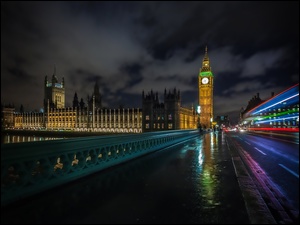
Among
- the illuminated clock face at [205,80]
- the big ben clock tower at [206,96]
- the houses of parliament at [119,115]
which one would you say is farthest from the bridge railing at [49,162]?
the illuminated clock face at [205,80]

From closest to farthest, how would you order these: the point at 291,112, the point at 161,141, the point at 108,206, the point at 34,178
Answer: the point at 291,112
the point at 108,206
the point at 34,178
the point at 161,141

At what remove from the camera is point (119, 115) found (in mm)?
126750

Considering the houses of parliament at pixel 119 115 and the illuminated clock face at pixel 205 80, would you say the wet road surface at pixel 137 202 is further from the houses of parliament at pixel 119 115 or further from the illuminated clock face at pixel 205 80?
the illuminated clock face at pixel 205 80

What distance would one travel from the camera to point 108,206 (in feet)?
17.8

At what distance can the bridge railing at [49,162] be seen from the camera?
216 inches

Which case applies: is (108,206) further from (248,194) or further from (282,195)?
(282,195)

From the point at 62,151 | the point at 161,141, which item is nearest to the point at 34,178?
the point at 62,151

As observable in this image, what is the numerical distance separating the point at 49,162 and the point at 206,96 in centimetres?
15495

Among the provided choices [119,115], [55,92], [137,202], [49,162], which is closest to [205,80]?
Answer: [119,115]

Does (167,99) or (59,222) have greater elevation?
(167,99)

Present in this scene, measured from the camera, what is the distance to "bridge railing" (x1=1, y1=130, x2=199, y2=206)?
549 cm

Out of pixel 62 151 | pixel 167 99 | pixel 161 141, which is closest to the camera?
pixel 62 151

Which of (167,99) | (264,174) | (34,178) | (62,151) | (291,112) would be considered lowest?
(264,174)

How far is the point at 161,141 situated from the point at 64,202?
14.2 m
